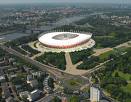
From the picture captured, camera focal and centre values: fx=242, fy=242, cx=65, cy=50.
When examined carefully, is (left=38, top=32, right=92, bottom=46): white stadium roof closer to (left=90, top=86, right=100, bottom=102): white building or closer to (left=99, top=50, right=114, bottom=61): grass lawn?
(left=99, top=50, right=114, bottom=61): grass lawn

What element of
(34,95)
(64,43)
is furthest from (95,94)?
(64,43)

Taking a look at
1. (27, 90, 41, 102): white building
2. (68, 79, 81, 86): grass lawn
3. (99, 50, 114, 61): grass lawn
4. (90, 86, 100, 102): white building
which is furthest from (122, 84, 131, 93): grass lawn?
(99, 50, 114, 61): grass lawn

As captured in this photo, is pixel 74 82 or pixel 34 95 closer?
pixel 34 95

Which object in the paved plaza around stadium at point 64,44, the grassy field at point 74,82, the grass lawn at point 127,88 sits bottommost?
the grassy field at point 74,82

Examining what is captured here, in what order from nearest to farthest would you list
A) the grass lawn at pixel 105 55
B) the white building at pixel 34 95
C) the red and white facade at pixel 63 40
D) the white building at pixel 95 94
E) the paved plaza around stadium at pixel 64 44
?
the white building at pixel 95 94
the white building at pixel 34 95
the grass lawn at pixel 105 55
the paved plaza around stadium at pixel 64 44
the red and white facade at pixel 63 40

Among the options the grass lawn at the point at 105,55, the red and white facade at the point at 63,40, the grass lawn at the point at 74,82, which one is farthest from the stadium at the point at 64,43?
the grass lawn at the point at 74,82

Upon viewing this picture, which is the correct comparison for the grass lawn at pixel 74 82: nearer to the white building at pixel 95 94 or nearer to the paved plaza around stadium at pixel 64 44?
the white building at pixel 95 94

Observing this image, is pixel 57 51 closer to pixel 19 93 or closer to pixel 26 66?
pixel 26 66

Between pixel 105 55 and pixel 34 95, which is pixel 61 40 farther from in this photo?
pixel 34 95

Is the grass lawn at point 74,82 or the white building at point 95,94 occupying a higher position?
the white building at point 95,94
